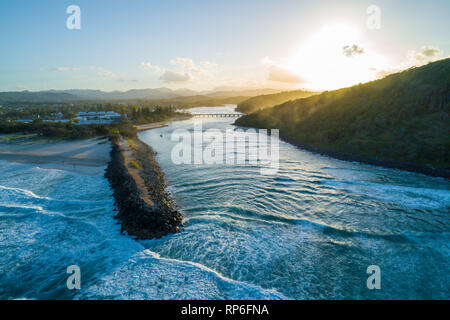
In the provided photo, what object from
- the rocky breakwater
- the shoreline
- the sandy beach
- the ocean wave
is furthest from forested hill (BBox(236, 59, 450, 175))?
the sandy beach

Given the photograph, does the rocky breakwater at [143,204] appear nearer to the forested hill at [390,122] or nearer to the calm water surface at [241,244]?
the calm water surface at [241,244]

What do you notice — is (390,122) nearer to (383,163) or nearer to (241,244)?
(383,163)

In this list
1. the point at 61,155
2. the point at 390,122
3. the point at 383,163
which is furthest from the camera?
the point at 390,122

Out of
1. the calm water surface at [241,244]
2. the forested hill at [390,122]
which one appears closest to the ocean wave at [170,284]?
the calm water surface at [241,244]

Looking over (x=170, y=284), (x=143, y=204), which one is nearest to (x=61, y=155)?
(x=143, y=204)

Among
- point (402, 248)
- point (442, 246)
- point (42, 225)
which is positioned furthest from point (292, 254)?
point (42, 225)

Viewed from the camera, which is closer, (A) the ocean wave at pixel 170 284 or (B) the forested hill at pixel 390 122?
(A) the ocean wave at pixel 170 284
